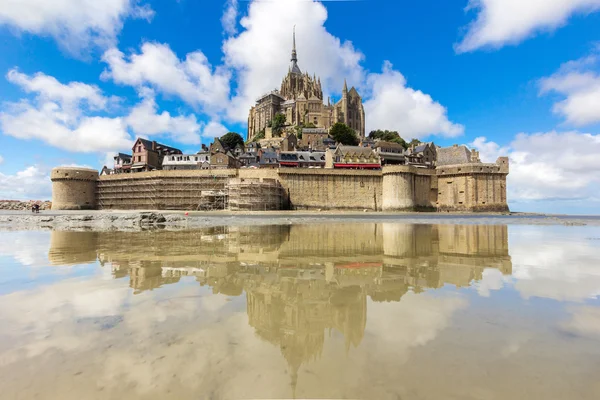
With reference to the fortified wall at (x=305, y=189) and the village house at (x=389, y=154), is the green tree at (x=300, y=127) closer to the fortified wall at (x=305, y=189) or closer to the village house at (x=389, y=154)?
the village house at (x=389, y=154)

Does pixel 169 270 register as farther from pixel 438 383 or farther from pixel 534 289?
pixel 534 289

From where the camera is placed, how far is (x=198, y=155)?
184 feet

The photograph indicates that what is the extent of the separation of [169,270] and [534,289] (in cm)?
838

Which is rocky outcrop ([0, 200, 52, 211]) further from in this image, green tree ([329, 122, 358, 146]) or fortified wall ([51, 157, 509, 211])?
green tree ([329, 122, 358, 146])

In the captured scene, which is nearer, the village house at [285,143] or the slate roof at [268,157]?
the slate roof at [268,157]

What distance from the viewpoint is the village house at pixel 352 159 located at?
5406cm

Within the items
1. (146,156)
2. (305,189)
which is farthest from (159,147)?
(305,189)

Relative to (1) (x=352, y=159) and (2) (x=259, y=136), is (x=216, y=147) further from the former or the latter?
(2) (x=259, y=136)

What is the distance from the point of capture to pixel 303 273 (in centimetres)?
765

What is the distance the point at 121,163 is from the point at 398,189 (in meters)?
52.3

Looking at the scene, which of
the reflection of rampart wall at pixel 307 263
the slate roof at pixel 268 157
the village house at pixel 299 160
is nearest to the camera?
the reflection of rampart wall at pixel 307 263

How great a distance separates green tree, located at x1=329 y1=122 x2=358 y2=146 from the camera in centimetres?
7919

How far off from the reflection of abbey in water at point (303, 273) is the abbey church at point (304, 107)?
81.8 m

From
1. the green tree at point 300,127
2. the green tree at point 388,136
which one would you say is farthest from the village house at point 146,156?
the green tree at point 388,136
